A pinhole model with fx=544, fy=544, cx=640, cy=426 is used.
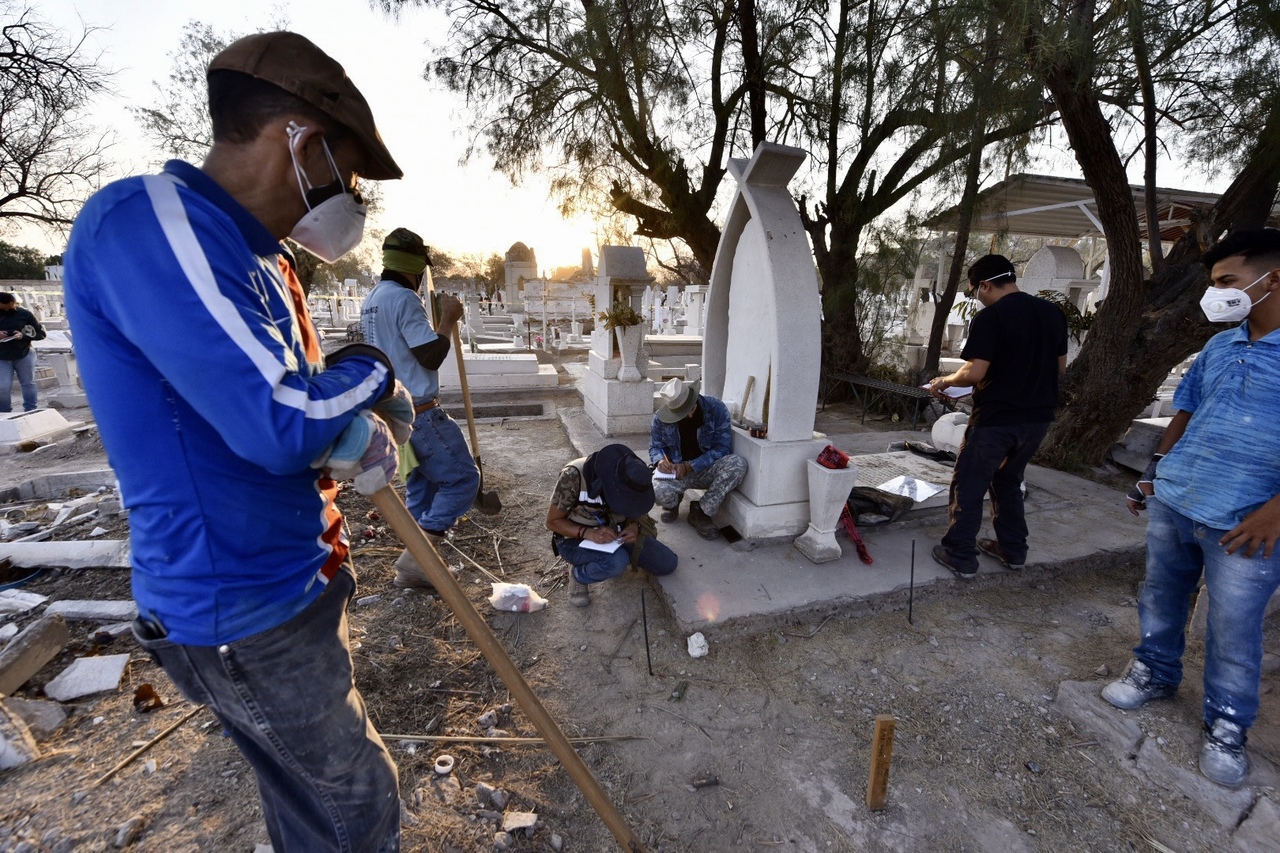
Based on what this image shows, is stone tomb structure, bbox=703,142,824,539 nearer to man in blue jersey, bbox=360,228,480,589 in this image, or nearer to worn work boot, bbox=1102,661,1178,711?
worn work boot, bbox=1102,661,1178,711

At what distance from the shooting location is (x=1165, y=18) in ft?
11.6

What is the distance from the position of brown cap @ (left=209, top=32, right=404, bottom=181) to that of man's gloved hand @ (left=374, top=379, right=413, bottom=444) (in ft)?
2.04

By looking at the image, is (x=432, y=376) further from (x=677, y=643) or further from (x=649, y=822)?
(x=649, y=822)

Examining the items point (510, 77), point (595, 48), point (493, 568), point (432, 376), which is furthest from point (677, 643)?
point (510, 77)

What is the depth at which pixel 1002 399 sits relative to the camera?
10.4 ft

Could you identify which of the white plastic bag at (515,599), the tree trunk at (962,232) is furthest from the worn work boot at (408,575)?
the tree trunk at (962,232)

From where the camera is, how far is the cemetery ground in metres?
1.91

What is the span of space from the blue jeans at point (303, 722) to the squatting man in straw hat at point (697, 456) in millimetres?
2507

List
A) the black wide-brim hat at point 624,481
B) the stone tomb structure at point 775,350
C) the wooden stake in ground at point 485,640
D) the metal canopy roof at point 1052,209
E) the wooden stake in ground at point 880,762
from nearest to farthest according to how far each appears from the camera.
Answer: the wooden stake in ground at point 485,640
the wooden stake in ground at point 880,762
the black wide-brim hat at point 624,481
the stone tomb structure at point 775,350
the metal canopy roof at point 1052,209

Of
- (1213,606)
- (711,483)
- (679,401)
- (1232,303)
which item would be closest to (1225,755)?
(1213,606)

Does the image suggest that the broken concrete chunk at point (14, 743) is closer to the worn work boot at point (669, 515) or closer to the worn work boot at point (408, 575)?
the worn work boot at point (408, 575)

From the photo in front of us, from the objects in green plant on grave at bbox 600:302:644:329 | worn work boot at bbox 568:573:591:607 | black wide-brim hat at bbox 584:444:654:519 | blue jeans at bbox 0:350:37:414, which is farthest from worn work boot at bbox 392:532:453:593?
blue jeans at bbox 0:350:37:414

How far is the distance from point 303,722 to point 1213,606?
3.02 metres

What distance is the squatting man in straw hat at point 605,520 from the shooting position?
2918mm
